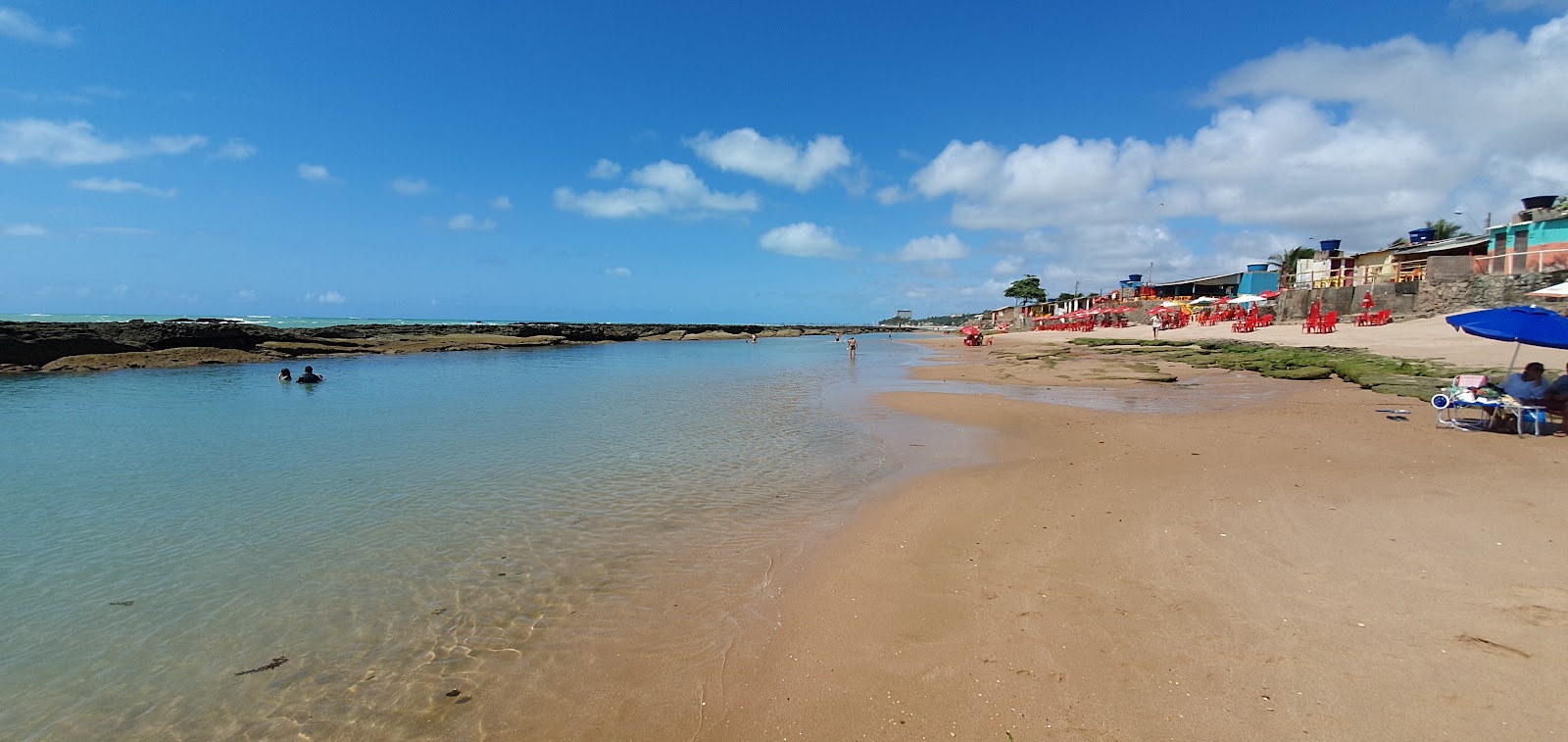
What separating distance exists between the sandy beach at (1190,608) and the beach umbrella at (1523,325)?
150 centimetres

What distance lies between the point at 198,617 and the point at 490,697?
2859 mm

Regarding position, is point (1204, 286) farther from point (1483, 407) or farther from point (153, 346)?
point (153, 346)

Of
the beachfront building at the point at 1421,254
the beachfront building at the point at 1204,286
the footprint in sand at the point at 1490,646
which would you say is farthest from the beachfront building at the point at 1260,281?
the footprint in sand at the point at 1490,646

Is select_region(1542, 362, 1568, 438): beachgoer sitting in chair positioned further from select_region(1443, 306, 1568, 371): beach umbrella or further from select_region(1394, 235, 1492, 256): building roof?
select_region(1394, 235, 1492, 256): building roof

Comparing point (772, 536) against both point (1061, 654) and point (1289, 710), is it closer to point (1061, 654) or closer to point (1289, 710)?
point (1061, 654)

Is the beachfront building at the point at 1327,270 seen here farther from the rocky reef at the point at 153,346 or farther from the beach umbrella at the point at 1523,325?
the rocky reef at the point at 153,346

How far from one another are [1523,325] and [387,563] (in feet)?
49.3

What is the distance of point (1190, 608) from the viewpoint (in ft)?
14.3

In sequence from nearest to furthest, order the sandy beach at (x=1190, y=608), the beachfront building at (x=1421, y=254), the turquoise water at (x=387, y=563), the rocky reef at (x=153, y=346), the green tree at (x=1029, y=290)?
the sandy beach at (x=1190, y=608) < the turquoise water at (x=387, y=563) < the rocky reef at (x=153, y=346) < the beachfront building at (x=1421, y=254) < the green tree at (x=1029, y=290)

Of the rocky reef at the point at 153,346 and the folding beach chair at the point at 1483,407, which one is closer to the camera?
the folding beach chair at the point at 1483,407

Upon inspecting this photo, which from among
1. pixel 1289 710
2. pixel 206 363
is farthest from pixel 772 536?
pixel 206 363

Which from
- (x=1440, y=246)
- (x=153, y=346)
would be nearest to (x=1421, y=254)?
(x=1440, y=246)

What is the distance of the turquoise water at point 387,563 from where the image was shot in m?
3.85

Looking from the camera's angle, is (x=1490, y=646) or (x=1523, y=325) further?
(x=1523, y=325)
